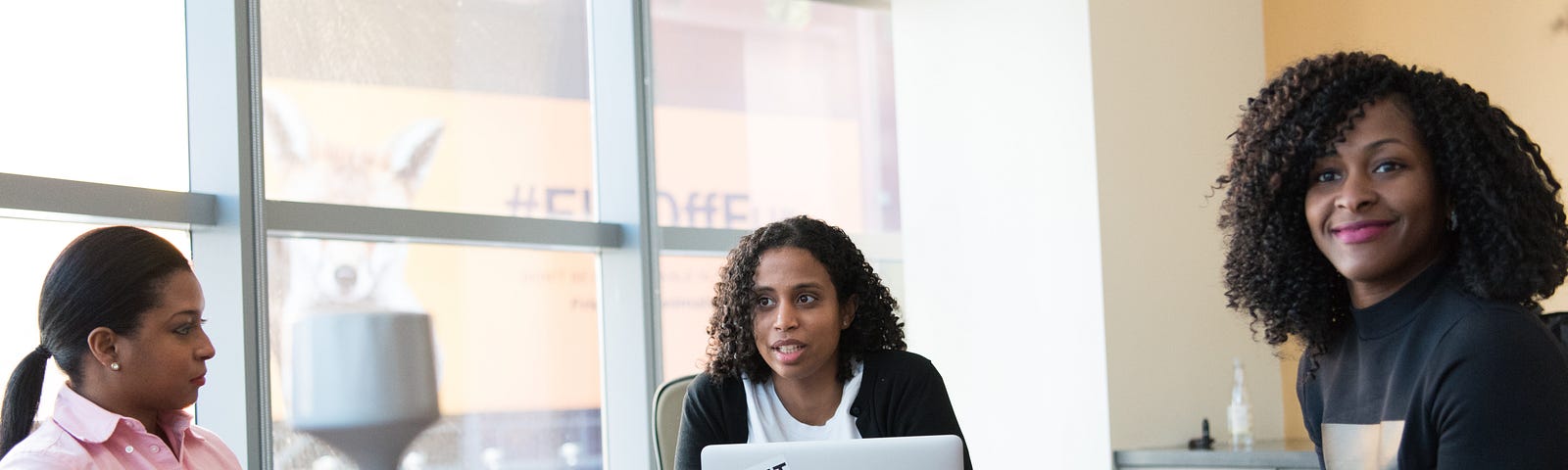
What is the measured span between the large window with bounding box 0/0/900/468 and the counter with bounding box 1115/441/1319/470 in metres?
1.27

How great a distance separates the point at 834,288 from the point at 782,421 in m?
0.26

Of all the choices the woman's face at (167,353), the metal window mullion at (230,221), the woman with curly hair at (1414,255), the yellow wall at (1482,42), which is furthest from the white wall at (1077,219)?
the woman's face at (167,353)

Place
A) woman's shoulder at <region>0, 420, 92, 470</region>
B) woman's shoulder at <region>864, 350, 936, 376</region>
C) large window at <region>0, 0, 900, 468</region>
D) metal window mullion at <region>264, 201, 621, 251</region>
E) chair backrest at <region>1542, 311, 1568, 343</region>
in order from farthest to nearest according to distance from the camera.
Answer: metal window mullion at <region>264, 201, 621, 251</region>
large window at <region>0, 0, 900, 468</region>
woman's shoulder at <region>864, 350, 936, 376</region>
chair backrest at <region>1542, 311, 1568, 343</region>
woman's shoulder at <region>0, 420, 92, 470</region>

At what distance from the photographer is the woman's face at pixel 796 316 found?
2.27 metres

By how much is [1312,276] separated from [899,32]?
288 cm

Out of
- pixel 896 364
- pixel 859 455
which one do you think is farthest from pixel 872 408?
pixel 859 455

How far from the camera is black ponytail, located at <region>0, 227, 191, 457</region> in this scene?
174 cm

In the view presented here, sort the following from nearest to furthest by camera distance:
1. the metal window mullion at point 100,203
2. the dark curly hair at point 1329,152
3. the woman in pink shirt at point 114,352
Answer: the dark curly hair at point 1329,152 < the woman in pink shirt at point 114,352 < the metal window mullion at point 100,203

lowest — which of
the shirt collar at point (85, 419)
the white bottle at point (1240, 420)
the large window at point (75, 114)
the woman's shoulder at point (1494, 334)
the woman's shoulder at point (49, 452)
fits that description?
the white bottle at point (1240, 420)

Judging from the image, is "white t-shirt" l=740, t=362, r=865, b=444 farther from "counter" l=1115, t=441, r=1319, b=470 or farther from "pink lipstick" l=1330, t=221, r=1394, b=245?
"counter" l=1115, t=441, r=1319, b=470

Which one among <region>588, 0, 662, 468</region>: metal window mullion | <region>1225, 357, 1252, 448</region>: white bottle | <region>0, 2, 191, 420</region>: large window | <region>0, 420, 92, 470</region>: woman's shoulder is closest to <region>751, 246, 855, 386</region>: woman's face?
<region>0, 420, 92, 470</region>: woman's shoulder

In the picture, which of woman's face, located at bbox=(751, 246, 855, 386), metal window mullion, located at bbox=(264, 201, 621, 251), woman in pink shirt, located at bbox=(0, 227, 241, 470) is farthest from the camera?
metal window mullion, located at bbox=(264, 201, 621, 251)

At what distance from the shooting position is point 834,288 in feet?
7.88

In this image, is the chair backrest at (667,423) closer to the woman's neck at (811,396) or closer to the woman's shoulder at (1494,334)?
the woman's neck at (811,396)
